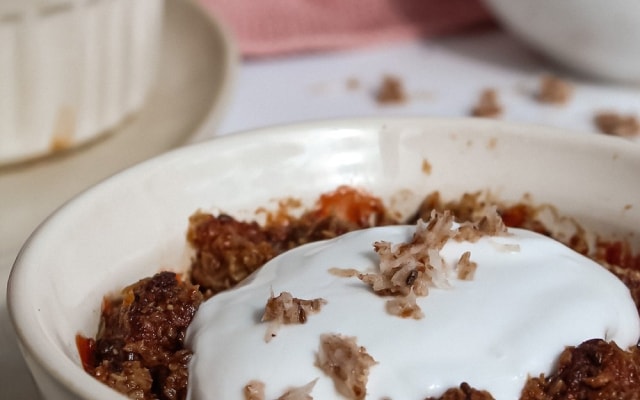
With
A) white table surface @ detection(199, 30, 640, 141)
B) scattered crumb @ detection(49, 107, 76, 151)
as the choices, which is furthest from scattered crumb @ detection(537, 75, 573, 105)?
scattered crumb @ detection(49, 107, 76, 151)

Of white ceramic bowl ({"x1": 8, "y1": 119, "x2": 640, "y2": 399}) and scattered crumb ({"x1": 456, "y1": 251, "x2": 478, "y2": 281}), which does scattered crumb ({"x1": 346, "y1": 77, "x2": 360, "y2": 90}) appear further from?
scattered crumb ({"x1": 456, "y1": 251, "x2": 478, "y2": 281})

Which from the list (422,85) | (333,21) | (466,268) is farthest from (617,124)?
(466,268)

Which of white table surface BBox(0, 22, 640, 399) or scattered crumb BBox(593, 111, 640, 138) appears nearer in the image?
scattered crumb BBox(593, 111, 640, 138)

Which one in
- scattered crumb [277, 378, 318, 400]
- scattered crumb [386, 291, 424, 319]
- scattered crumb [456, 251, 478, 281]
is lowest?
scattered crumb [277, 378, 318, 400]

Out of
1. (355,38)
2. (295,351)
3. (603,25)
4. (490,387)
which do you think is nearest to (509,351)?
(490,387)

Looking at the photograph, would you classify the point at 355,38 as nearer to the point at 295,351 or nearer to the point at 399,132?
the point at 399,132
